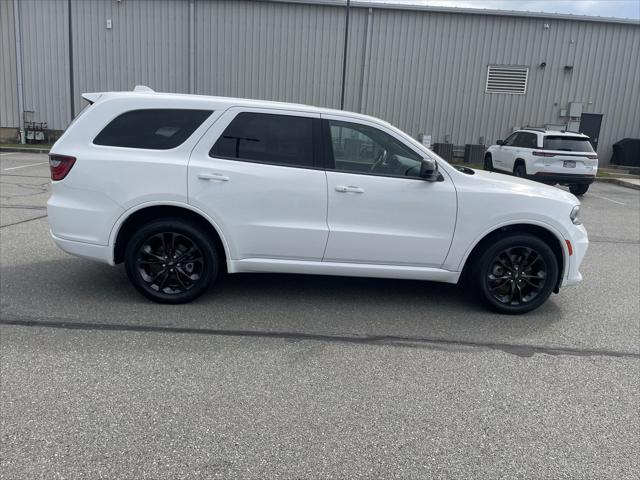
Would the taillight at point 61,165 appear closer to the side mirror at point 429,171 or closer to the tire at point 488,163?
the side mirror at point 429,171

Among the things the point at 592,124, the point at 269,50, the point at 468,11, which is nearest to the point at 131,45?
the point at 269,50

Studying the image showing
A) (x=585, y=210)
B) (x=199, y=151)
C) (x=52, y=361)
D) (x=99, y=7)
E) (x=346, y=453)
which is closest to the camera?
(x=346, y=453)

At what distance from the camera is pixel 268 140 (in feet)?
16.1

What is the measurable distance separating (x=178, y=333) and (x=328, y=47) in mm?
20218

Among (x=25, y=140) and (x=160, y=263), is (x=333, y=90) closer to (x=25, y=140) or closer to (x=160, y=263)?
(x=25, y=140)

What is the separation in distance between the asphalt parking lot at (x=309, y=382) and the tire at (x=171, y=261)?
17cm

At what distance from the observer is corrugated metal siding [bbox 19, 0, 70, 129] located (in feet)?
72.5

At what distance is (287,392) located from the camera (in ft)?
11.5

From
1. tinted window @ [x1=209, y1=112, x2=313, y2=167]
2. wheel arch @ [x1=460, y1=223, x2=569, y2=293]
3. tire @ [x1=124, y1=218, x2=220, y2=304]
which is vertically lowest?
tire @ [x1=124, y1=218, x2=220, y2=304]

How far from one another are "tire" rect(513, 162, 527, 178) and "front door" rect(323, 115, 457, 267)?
1124 centimetres

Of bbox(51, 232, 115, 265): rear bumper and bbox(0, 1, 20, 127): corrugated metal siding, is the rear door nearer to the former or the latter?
bbox(51, 232, 115, 265): rear bumper

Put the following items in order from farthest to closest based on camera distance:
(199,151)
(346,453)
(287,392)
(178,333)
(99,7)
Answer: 1. (99,7)
2. (199,151)
3. (178,333)
4. (287,392)
5. (346,453)

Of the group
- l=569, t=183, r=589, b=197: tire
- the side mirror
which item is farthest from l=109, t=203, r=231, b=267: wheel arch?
l=569, t=183, r=589, b=197: tire

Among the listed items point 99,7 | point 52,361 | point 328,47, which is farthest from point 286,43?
point 52,361
